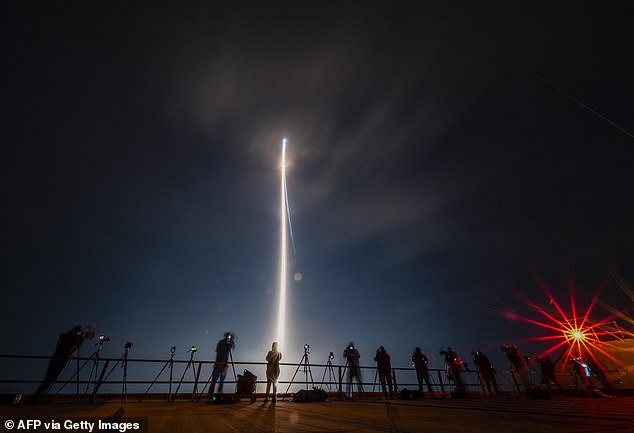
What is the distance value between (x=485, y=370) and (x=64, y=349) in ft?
70.5

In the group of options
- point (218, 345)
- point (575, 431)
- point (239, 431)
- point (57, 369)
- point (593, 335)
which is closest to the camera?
point (575, 431)

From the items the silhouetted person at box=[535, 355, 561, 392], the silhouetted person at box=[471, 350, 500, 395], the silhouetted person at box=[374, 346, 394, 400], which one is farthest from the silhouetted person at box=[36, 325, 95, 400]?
the silhouetted person at box=[535, 355, 561, 392]

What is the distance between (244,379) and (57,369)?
22.4 ft

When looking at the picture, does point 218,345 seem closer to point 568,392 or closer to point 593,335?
point 568,392

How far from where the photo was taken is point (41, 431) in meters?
2.96

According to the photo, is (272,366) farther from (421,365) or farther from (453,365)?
(453,365)

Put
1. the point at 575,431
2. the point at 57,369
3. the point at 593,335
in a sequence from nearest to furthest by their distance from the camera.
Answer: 1. the point at 575,431
2. the point at 57,369
3. the point at 593,335

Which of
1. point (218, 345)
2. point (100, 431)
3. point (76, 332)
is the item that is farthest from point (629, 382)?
point (76, 332)

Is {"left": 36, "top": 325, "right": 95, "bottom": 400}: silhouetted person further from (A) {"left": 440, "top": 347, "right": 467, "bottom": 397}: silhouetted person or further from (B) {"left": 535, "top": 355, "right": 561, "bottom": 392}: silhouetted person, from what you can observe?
(B) {"left": 535, "top": 355, "right": 561, "bottom": 392}: silhouetted person

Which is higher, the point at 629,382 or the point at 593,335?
the point at 593,335

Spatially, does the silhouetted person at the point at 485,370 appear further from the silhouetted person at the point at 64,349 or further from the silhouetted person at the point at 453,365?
the silhouetted person at the point at 64,349

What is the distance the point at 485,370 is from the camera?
55.8 ft

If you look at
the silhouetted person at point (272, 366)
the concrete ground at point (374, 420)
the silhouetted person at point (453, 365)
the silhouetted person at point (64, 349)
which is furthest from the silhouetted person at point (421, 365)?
the silhouetted person at point (64, 349)

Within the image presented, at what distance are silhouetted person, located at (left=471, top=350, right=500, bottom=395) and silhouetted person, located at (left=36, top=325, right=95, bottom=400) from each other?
20585 millimetres
